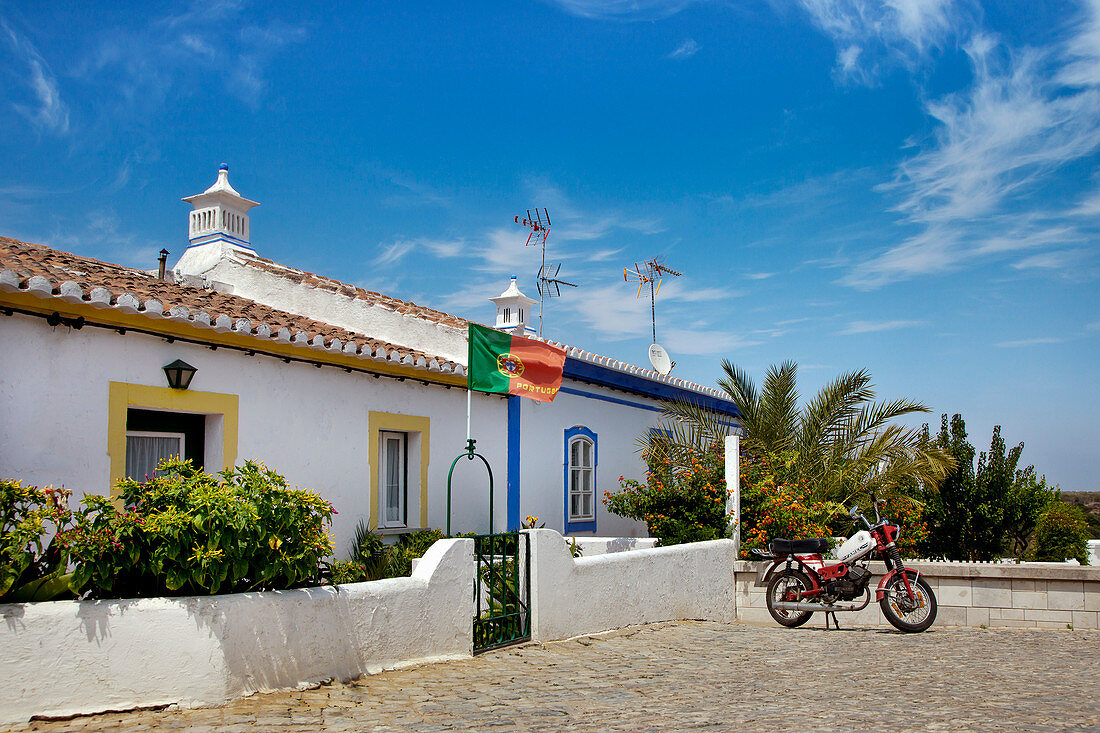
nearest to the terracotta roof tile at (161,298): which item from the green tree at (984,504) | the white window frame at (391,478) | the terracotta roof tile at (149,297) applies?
the terracotta roof tile at (149,297)

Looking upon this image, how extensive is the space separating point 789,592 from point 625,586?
224 cm

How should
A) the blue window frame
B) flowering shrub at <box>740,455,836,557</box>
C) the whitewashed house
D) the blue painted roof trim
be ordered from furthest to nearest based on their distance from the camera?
the blue window frame < the blue painted roof trim < flowering shrub at <box>740,455,836,557</box> < the whitewashed house

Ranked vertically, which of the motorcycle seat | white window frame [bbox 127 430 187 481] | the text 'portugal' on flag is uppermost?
the text 'portugal' on flag

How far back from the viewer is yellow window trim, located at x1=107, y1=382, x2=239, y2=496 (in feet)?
25.7

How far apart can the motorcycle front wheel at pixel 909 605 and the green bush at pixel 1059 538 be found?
6918 mm

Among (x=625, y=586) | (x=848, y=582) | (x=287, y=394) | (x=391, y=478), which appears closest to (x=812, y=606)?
(x=848, y=582)

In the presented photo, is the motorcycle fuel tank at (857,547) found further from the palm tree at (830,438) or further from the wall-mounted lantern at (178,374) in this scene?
the wall-mounted lantern at (178,374)

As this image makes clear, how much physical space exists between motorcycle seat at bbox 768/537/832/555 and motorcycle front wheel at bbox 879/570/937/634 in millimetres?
804

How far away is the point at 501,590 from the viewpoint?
810 cm

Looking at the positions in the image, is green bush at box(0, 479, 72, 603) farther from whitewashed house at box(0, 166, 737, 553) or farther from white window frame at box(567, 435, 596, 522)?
white window frame at box(567, 435, 596, 522)

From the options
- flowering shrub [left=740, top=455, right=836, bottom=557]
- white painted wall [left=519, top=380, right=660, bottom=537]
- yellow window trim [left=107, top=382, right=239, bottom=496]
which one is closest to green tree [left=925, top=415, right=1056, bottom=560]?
flowering shrub [left=740, top=455, right=836, bottom=557]

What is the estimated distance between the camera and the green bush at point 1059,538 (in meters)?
15.8

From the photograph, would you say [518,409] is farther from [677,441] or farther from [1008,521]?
[1008,521]

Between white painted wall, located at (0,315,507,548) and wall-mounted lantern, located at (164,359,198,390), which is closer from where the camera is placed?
white painted wall, located at (0,315,507,548)
